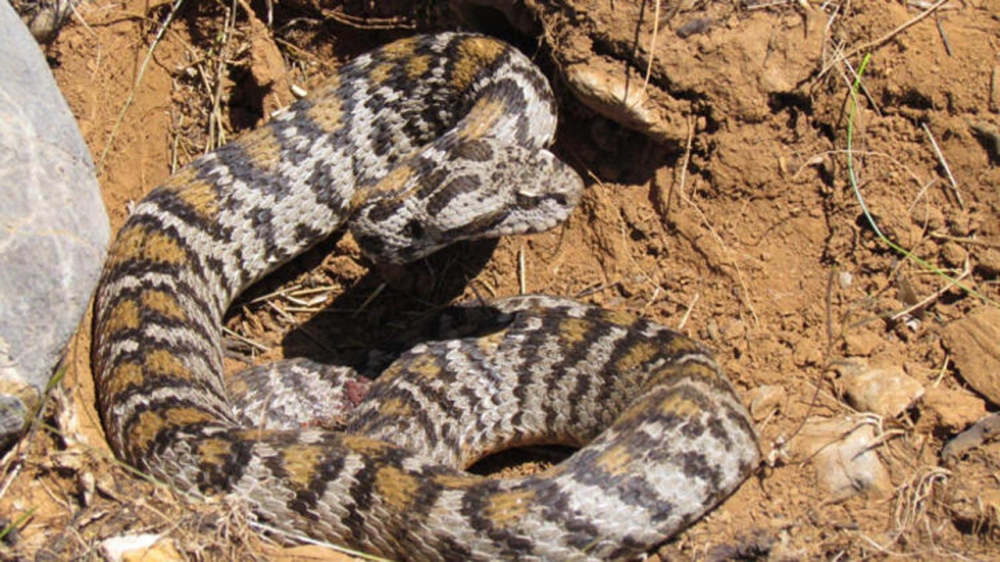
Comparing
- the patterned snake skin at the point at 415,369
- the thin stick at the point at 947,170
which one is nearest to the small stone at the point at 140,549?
the patterned snake skin at the point at 415,369

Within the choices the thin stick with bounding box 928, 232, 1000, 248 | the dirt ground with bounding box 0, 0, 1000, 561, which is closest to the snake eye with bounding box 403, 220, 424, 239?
the dirt ground with bounding box 0, 0, 1000, 561

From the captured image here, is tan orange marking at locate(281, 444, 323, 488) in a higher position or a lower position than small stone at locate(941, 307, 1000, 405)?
higher

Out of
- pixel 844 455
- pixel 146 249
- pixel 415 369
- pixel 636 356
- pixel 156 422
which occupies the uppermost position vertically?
pixel 146 249

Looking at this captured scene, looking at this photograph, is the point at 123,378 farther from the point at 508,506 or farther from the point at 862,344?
the point at 862,344

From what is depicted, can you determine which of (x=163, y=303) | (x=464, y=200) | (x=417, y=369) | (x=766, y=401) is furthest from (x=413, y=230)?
(x=766, y=401)

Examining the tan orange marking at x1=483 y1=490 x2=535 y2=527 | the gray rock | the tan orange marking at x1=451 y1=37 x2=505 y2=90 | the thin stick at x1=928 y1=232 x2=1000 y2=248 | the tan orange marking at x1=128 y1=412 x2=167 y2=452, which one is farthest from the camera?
the tan orange marking at x1=451 y1=37 x2=505 y2=90

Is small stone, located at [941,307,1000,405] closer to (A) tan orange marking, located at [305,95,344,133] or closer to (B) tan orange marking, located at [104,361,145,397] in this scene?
(A) tan orange marking, located at [305,95,344,133]

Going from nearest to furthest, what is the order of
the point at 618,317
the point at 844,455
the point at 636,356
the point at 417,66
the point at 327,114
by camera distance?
the point at 844,455 → the point at 636,356 → the point at 618,317 → the point at 417,66 → the point at 327,114
